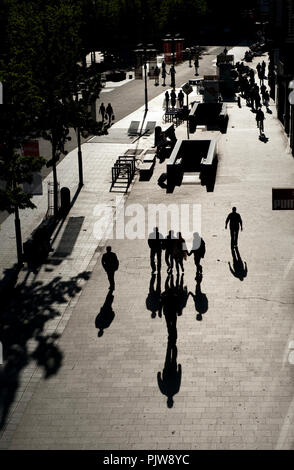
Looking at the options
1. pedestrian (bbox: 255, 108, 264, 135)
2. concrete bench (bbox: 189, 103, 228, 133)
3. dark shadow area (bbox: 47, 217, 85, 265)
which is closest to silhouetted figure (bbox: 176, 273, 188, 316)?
dark shadow area (bbox: 47, 217, 85, 265)

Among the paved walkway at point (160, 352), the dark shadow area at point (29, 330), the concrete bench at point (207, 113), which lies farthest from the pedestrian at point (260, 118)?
the dark shadow area at point (29, 330)

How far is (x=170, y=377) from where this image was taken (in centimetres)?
1397

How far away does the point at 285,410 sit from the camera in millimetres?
12641

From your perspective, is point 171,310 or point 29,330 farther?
point 29,330

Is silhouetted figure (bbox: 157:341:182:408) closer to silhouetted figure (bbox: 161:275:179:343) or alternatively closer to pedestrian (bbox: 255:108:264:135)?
silhouetted figure (bbox: 161:275:179:343)

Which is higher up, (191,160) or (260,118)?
(260,118)

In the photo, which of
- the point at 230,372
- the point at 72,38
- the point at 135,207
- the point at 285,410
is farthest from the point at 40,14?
the point at 285,410

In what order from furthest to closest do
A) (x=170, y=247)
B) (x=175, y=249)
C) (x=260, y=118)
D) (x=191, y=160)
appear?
1. (x=260, y=118)
2. (x=191, y=160)
3. (x=170, y=247)
4. (x=175, y=249)

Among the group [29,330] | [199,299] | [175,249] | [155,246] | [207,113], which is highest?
[175,249]

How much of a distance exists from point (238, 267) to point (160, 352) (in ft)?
17.6

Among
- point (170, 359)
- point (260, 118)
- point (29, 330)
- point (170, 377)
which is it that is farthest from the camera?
point (260, 118)

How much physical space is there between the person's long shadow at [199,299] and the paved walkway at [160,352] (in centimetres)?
7

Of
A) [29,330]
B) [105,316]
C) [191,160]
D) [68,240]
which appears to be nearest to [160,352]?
[105,316]

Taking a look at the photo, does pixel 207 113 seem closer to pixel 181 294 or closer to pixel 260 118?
pixel 260 118
